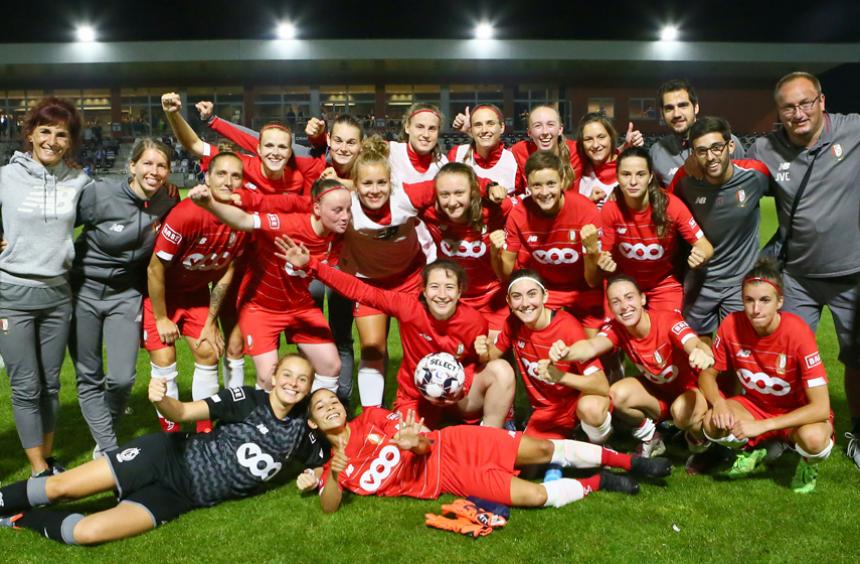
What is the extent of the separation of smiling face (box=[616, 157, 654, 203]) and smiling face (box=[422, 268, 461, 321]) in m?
1.17

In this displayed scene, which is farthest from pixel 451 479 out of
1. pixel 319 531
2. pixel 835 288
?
pixel 835 288

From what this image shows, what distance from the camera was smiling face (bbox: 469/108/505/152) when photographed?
16.8 ft

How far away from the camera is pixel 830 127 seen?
450cm

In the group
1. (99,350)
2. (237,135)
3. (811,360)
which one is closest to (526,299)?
(811,360)

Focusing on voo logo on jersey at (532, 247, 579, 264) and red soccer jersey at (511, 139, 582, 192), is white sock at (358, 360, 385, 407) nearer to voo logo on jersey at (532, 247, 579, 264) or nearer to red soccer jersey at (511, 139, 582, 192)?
voo logo on jersey at (532, 247, 579, 264)

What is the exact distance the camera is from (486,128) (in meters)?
5.12

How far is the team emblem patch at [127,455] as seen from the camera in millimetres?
3928

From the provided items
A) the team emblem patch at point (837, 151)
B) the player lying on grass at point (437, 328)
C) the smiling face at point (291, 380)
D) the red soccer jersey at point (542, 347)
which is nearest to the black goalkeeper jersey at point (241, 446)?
the smiling face at point (291, 380)

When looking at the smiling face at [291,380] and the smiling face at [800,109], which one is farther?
the smiling face at [800,109]

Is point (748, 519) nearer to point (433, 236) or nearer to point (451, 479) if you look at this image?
point (451, 479)

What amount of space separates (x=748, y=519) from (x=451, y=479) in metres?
1.52

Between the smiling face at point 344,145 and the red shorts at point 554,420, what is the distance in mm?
2111

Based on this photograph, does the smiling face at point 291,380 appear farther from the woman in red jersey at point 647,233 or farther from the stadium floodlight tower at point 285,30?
the stadium floodlight tower at point 285,30

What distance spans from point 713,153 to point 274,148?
2764mm
